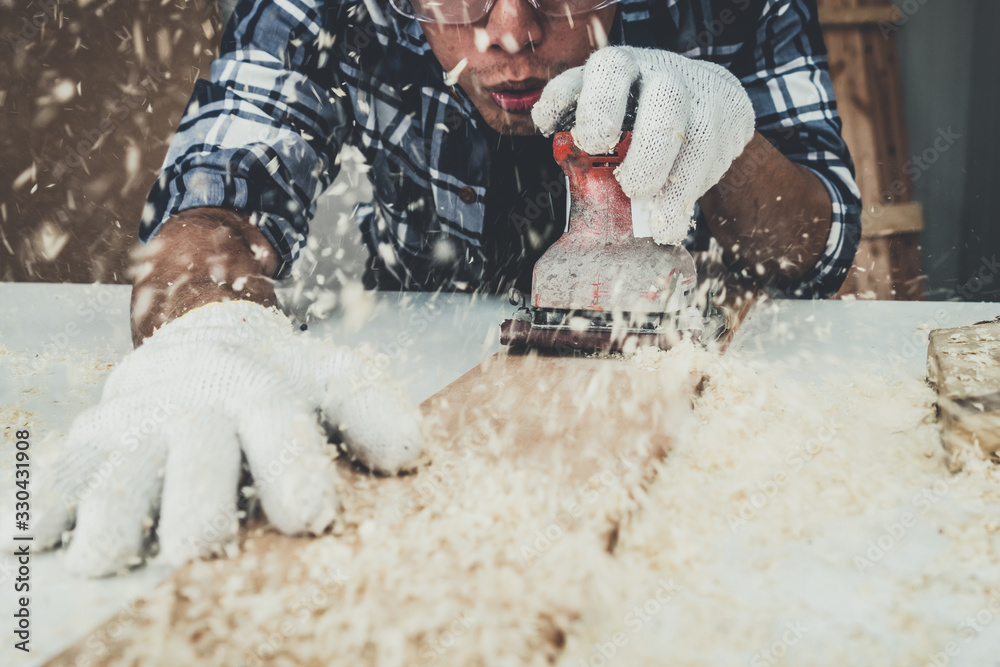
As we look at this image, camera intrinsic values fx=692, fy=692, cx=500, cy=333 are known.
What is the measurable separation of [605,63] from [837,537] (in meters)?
0.83

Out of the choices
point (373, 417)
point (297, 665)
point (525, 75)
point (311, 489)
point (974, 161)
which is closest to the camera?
point (297, 665)

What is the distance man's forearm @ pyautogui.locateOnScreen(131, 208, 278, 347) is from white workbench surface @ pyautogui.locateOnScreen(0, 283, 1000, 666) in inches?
7.4

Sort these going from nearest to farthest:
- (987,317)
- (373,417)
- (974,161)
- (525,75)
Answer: (373,417), (525,75), (987,317), (974,161)

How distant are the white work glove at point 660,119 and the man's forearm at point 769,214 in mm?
306

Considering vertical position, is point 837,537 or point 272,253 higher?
point 272,253

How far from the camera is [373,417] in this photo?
33.6 inches

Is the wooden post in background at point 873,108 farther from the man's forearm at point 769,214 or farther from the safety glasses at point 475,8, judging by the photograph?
the safety glasses at point 475,8

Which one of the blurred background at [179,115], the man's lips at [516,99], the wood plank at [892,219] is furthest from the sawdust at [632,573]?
the wood plank at [892,219]

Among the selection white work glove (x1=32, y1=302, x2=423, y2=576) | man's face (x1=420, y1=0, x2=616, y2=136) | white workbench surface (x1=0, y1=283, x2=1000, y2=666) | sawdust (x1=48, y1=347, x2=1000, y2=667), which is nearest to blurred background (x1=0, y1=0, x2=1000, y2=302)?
white workbench surface (x1=0, y1=283, x2=1000, y2=666)

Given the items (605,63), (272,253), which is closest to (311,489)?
(605,63)

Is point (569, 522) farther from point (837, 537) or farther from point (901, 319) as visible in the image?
point (901, 319)

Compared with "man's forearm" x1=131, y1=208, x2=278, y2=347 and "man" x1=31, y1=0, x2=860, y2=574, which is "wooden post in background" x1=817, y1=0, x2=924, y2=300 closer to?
"man" x1=31, y1=0, x2=860, y2=574

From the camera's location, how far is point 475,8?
59.6 inches

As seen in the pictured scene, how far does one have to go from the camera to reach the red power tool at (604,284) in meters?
1.35
